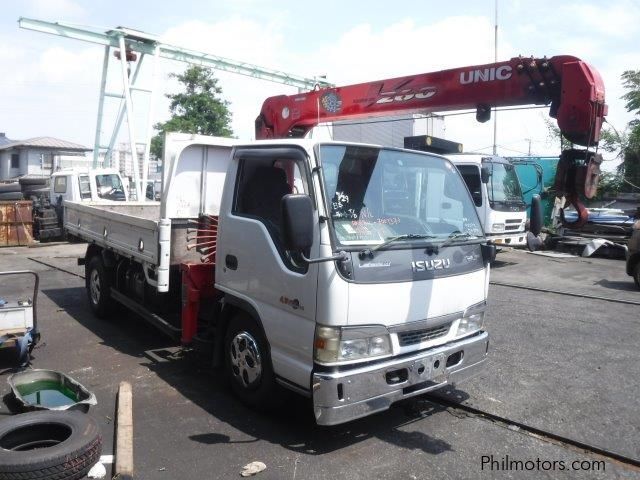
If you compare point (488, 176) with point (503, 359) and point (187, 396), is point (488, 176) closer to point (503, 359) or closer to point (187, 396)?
point (503, 359)

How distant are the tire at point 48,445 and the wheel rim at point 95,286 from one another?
3697 millimetres

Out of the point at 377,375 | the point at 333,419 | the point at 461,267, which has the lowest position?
the point at 333,419

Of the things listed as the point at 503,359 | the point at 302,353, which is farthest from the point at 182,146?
the point at 503,359

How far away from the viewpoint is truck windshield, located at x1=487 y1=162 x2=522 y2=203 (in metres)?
12.3

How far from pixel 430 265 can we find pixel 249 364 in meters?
1.68

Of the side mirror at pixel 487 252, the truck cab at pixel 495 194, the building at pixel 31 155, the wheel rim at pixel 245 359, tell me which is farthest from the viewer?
the building at pixel 31 155

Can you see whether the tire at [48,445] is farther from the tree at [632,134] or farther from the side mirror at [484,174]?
the tree at [632,134]

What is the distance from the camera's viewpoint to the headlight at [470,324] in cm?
438

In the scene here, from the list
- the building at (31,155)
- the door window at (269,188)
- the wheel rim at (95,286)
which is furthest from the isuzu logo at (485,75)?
the building at (31,155)

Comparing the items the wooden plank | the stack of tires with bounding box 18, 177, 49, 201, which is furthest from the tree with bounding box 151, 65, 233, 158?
the wooden plank

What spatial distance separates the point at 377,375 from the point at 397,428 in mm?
831

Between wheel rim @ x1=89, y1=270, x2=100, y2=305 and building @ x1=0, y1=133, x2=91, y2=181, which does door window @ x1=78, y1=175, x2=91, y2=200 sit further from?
building @ x1=0, y1=133, x2=91, y2=181

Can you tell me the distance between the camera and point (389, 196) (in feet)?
13.9

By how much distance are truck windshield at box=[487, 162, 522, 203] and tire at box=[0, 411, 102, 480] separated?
10.2 metres
